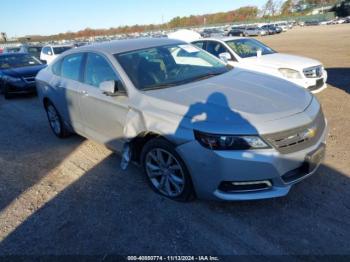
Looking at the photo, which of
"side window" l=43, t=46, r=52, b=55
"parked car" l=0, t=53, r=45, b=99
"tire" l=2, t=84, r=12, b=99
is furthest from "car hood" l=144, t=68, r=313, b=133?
"side window" l=43, t=46, r=52, b=55

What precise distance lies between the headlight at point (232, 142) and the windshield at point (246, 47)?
5.85 metres

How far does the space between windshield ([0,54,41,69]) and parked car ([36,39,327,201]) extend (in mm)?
7812

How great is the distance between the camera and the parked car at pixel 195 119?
2881mm

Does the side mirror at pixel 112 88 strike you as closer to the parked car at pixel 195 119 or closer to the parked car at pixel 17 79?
the parked car at pixel 195 119

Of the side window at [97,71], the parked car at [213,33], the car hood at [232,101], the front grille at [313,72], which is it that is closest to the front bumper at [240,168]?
the car hood at [232,101]

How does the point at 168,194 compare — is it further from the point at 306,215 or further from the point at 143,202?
the point at 306,215

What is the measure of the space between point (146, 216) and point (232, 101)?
4.92ft

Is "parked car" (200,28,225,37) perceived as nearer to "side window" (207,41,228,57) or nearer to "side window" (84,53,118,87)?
"side window" (207,41,228,57)

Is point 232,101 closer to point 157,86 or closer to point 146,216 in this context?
point 157,86

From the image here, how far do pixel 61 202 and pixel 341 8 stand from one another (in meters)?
90.2

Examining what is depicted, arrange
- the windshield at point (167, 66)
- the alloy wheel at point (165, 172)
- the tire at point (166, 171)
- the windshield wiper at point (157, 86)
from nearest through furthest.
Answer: the tire at point (166, 171), the alloy wheel at point (165, 172), the windshield wiper at point (157, 86), the windshield at point (167, 66)

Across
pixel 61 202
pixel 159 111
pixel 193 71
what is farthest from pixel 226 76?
pixel 61 202

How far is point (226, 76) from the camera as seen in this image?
408 cm

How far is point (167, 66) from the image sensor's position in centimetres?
418
